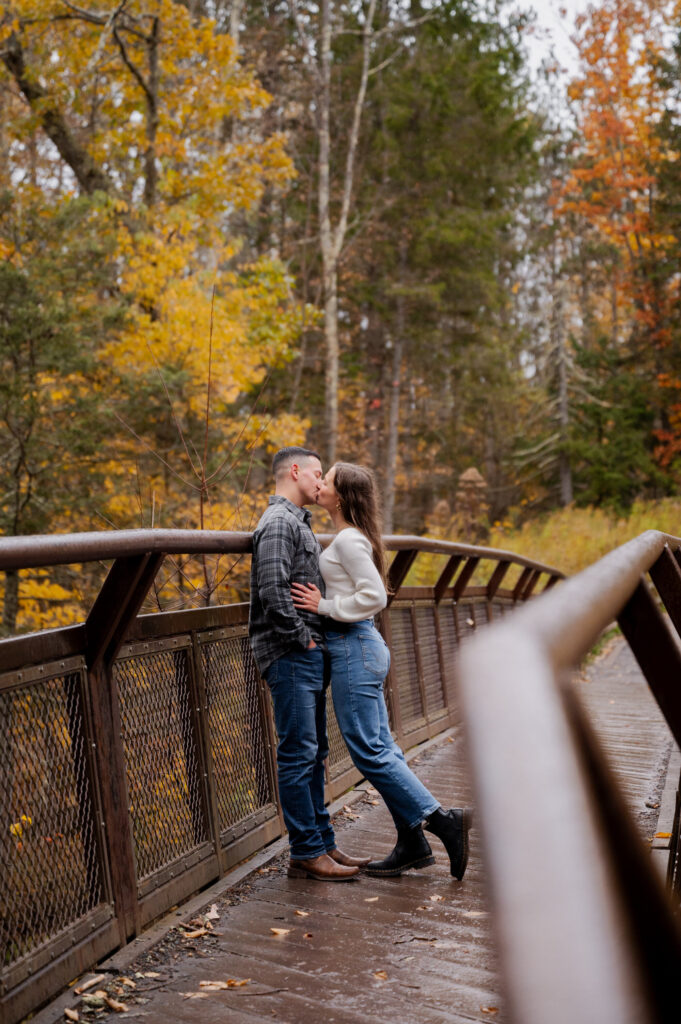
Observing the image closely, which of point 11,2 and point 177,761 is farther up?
point 11,2

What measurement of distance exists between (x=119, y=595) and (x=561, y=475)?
107ft

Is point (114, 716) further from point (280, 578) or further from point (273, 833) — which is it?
point (273, 833)

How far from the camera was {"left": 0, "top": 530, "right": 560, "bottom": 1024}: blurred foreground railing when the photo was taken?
292cm

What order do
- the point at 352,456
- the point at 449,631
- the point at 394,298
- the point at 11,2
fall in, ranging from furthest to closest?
1. the point at 352,456
2. the point at 394,298
3. the point at 11,2
4. the point at 449,631

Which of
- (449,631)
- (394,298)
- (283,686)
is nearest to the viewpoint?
(283,686)

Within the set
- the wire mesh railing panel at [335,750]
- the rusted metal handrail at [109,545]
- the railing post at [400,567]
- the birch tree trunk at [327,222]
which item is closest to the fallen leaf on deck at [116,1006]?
the rusted metal handrail at [109,545]

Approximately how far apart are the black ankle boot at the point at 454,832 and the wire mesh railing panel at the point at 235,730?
2.84 feet

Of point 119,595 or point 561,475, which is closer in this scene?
point 119,595

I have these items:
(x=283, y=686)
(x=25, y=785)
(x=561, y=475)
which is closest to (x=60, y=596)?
(x=283, y=686)

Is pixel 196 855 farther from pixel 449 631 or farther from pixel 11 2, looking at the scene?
pixel 11 2

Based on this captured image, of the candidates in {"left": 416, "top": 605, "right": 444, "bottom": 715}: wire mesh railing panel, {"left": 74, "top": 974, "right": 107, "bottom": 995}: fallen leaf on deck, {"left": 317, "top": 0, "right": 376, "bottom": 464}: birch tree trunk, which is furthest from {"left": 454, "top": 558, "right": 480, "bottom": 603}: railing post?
{"left": 317, "top": 0, "right": 376, "bottom": 464}: birch tree trunk

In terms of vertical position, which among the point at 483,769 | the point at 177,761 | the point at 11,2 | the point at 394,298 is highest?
the point at 11,2

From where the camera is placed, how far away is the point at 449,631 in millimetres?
9094

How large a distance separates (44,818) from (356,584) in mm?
1825
